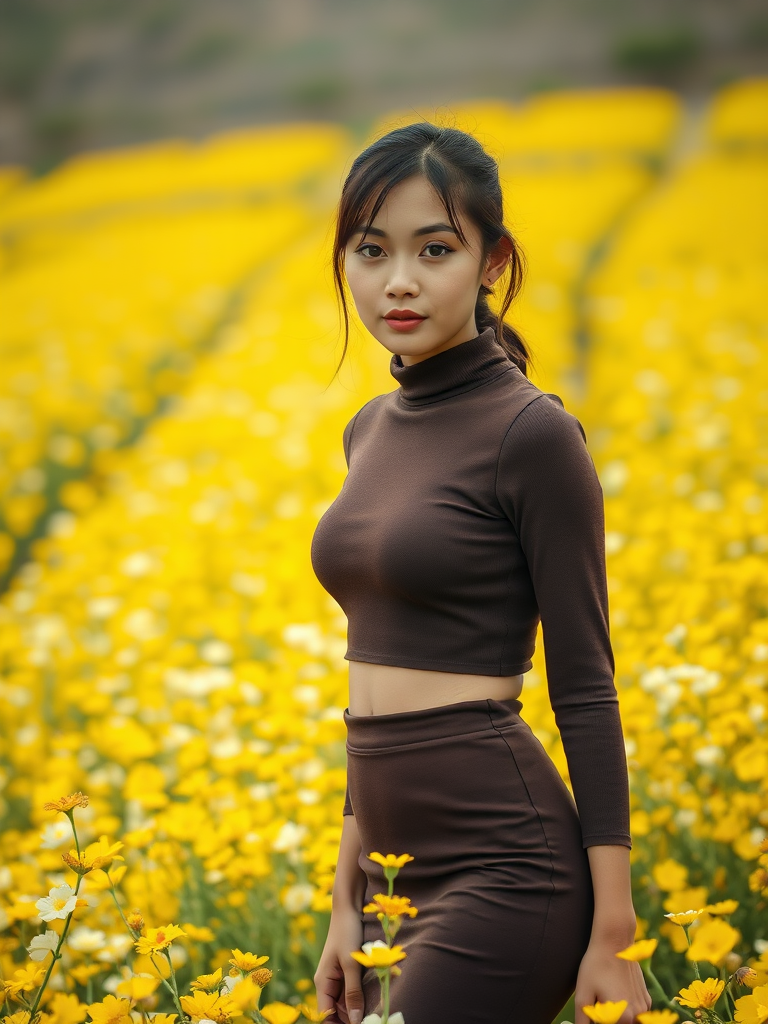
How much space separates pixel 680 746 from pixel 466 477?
1163 mm

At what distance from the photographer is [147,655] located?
3.62m

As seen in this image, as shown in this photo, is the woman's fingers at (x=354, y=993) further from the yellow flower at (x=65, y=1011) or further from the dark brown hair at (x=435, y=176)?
the dark brown hair at (x=435, y=176)

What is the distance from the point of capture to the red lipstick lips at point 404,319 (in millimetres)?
1358

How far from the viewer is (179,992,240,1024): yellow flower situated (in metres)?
1.19

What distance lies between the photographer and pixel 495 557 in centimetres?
127

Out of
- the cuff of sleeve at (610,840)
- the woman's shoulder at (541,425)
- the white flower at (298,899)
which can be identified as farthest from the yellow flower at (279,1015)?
the white flower at (298,899)

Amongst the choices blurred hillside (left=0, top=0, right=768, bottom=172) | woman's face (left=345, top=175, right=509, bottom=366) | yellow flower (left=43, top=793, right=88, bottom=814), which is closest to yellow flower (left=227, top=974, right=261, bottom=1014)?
yellow flower (left=43, top=793, right=88, bottom=814)

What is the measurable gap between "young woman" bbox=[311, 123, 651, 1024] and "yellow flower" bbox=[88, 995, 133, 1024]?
286 mm

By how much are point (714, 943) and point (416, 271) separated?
893 mm

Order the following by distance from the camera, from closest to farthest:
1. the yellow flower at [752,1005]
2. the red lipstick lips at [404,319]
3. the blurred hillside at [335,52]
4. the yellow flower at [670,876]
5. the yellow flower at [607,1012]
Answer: the yellow flower at [607,1012]
the yellow flower at [752,1005]
the red lipstick lips at [404,319]
the yellow flower at [670,876]
the blurred hillside at [335,52]

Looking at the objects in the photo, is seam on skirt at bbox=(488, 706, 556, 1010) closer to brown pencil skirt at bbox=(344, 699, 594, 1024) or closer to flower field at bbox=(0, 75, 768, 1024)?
brown pencil skirt at bbox=(344, 699, 594, 1024)

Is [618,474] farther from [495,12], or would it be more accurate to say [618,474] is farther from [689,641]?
[495,12]

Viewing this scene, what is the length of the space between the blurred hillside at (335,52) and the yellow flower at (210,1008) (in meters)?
15.3

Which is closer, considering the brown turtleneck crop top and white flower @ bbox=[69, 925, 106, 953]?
the brown turtleneck crop top
